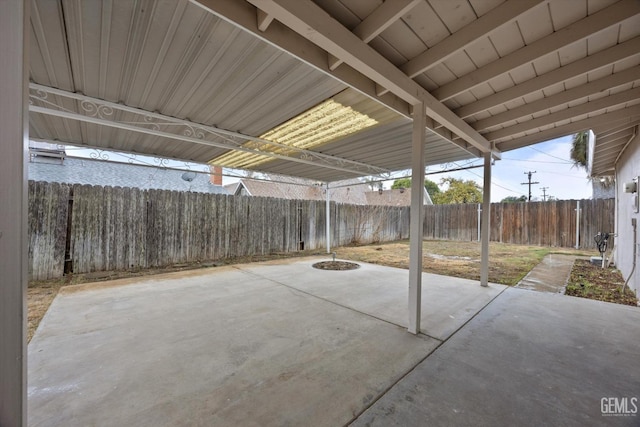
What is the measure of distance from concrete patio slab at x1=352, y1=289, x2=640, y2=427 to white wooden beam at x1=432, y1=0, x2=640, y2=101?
2.48m

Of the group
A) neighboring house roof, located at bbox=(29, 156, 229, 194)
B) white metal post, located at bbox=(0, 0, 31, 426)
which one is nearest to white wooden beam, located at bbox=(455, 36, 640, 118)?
white metal post, located at bbox=(0, 0, 31, 426)

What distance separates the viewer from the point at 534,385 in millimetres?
1758

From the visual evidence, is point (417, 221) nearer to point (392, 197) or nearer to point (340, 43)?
point (340, 43)

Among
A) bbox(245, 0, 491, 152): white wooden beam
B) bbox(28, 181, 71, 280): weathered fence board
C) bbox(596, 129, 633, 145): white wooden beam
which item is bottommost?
bbox(28, 181, 71, 280): weathered fence board

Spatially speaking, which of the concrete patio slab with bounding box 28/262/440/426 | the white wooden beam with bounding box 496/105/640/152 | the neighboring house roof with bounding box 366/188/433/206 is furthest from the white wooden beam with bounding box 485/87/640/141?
the neighboring house roof with bounding box 366/188/433/206

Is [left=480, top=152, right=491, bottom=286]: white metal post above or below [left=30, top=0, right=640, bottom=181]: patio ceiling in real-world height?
below

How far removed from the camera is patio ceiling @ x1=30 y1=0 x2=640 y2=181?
1.70m

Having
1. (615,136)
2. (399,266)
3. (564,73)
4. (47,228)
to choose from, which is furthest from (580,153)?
(47,228)

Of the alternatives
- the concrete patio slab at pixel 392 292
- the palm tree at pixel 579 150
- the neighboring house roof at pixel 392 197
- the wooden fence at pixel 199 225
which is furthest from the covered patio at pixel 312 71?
the neighboring house roof at pixel 392 197

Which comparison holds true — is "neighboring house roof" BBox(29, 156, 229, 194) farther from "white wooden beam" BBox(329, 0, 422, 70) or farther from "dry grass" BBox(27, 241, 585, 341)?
"white wooden beam" BBox(329, 0, 422, 70)

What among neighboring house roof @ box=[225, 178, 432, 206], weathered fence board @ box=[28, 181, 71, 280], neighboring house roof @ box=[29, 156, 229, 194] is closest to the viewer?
weathered fence board @ box=[28, 181, 71, 280]

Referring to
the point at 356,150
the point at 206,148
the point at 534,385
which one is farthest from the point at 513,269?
the point at 206,148

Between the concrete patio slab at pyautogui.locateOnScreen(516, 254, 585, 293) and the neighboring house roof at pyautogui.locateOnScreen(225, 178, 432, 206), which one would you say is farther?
the neighboring house roof at pyautogui.locateOnScreen(225, 178, 432, 206)

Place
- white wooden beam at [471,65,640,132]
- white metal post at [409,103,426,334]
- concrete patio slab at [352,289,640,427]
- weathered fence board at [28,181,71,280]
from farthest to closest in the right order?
weathered fence board at [28,181,71,280] → white metal post at [409,103,426,334] → white wooden beam at [471,65,640,132] → concrete patio slab at [352,289,640,427]
